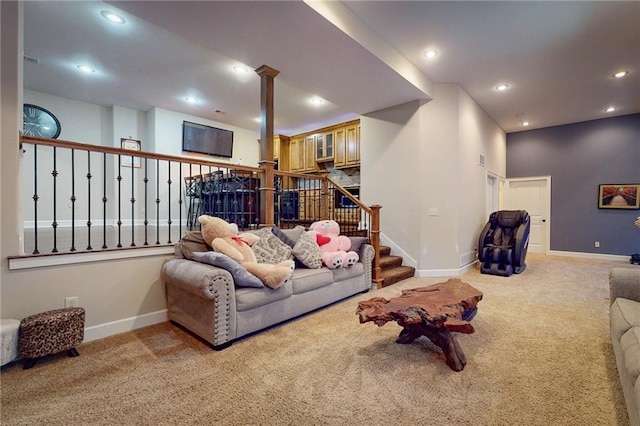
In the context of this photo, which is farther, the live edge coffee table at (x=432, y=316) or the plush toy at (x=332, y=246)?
the plush toy at (x=332, y=246)

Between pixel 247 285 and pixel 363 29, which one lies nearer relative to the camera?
pixel 247 285

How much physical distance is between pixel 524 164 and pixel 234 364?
817 centimetres

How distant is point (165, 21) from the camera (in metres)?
2.84

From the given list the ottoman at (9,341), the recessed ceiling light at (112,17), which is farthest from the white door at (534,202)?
the ottoman at (9,341)

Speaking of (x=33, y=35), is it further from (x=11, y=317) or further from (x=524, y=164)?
(x=524, y=164)

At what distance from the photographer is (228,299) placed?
7.51ft

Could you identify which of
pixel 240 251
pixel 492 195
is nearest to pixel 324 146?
pixel 492 195

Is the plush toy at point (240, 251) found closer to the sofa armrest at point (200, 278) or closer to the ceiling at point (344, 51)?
the sofa armrest at point (200, 278)

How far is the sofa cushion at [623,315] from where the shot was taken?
1.71 meters

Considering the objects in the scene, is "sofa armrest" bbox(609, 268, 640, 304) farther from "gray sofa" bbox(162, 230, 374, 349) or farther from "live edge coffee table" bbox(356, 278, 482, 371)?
"gray sofa" bbox(162, 230, 374, 349)

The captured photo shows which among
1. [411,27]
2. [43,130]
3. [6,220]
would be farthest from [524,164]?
[43,130]

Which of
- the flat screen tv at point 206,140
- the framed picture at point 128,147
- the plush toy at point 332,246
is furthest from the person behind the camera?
→ the flat screen tv at point 206,140

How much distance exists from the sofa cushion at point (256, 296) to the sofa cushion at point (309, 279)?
0.18 meters

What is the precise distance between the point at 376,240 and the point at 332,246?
0.91 metres
